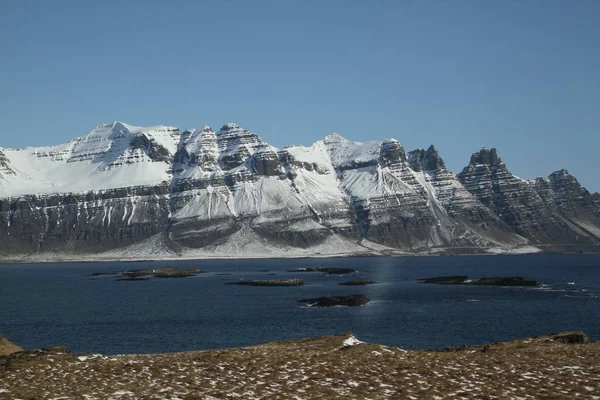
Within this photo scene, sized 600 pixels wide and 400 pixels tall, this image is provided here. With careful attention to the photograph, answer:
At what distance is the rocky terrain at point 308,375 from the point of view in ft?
84.0

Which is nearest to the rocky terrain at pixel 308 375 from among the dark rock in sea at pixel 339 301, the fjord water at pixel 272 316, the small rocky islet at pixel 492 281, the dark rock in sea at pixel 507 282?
the fjord water at pixel 272 316

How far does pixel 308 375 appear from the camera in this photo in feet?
95.4

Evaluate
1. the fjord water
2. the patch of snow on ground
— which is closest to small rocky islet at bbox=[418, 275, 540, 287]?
the fjord water

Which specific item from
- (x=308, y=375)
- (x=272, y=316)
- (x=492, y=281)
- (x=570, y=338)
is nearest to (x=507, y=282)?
(x=492, y=281)

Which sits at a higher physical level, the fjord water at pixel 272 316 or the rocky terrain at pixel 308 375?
the rocky terrain at pixel 308 375

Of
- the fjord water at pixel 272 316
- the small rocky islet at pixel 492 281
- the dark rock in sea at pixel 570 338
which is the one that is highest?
the dark rock in sea at pixel 570 338

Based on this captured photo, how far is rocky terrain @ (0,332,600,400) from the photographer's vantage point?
25609mm

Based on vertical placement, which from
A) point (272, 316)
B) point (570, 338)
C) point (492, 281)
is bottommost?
point (272, 316)

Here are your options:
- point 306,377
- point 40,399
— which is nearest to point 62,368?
point 40,399

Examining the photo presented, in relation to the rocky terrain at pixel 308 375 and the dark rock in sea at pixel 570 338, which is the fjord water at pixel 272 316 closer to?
the dark rock in sea at pixel 570 338

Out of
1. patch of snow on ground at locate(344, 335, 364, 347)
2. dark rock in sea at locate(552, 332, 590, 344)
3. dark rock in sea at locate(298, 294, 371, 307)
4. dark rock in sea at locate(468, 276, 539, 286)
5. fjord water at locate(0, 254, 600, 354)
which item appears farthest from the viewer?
dark rock in sea at locate(468, 276, 539, 286)

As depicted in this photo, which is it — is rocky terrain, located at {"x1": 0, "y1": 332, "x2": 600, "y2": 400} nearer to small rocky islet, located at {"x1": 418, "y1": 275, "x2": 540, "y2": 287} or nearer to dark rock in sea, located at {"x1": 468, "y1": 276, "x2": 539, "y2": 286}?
dark rock in sea, located at {"x1": 468, "y1": 276, "x2": 539, "y2": 286}

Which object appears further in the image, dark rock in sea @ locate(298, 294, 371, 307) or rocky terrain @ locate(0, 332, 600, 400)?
dark rock in sea @ locate(298, 294, 371, 307)

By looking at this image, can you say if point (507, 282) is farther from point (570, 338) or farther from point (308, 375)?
point (308, 375)
